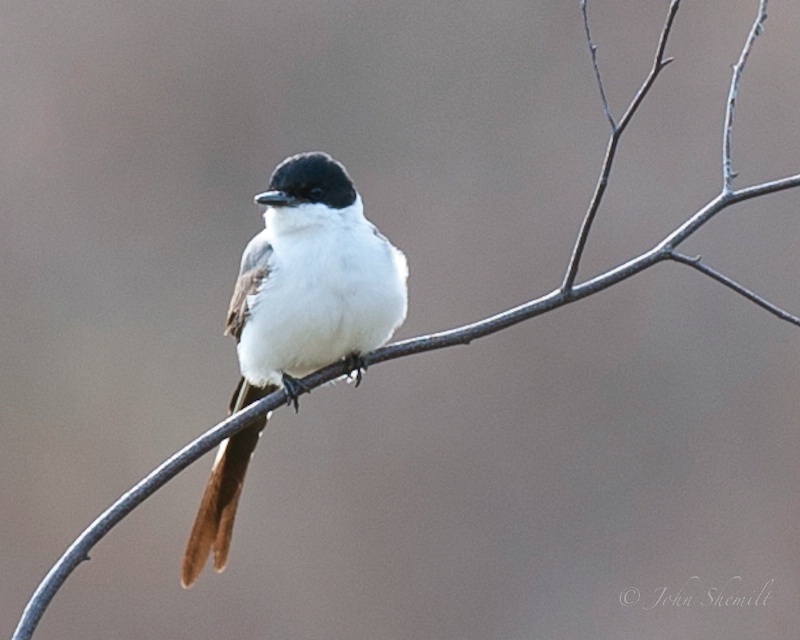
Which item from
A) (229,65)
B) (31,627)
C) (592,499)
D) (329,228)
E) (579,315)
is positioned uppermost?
(229,65)

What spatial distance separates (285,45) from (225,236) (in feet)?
5.39

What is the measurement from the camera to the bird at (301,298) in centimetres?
418

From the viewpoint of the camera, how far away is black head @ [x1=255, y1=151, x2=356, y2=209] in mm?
4410

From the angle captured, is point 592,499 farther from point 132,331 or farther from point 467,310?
point 132,331

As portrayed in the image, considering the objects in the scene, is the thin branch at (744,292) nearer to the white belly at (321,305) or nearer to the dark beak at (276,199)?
the white belly at (321,305)

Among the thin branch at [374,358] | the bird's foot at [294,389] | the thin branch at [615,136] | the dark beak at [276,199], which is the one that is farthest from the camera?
the dark beak at [276,199]

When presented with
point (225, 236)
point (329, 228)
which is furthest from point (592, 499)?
point (329, 228)

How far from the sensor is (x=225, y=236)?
8.70 m

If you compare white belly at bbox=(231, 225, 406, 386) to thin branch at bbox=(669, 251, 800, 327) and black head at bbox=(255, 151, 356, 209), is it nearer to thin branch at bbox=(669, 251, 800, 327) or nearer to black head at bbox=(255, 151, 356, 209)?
black head at bbox=(255, 151, 356, 209)

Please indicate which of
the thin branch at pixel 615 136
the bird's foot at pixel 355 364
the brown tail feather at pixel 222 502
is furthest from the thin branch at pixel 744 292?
the brown tail feather at pixel 222 502

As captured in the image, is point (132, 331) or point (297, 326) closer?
point (297, 326)

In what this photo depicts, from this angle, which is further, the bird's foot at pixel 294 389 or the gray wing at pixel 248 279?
the gray wing at pixel 248 279

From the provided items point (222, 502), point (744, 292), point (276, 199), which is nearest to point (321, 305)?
point (276, 199)

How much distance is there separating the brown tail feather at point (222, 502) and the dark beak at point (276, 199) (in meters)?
0.61
